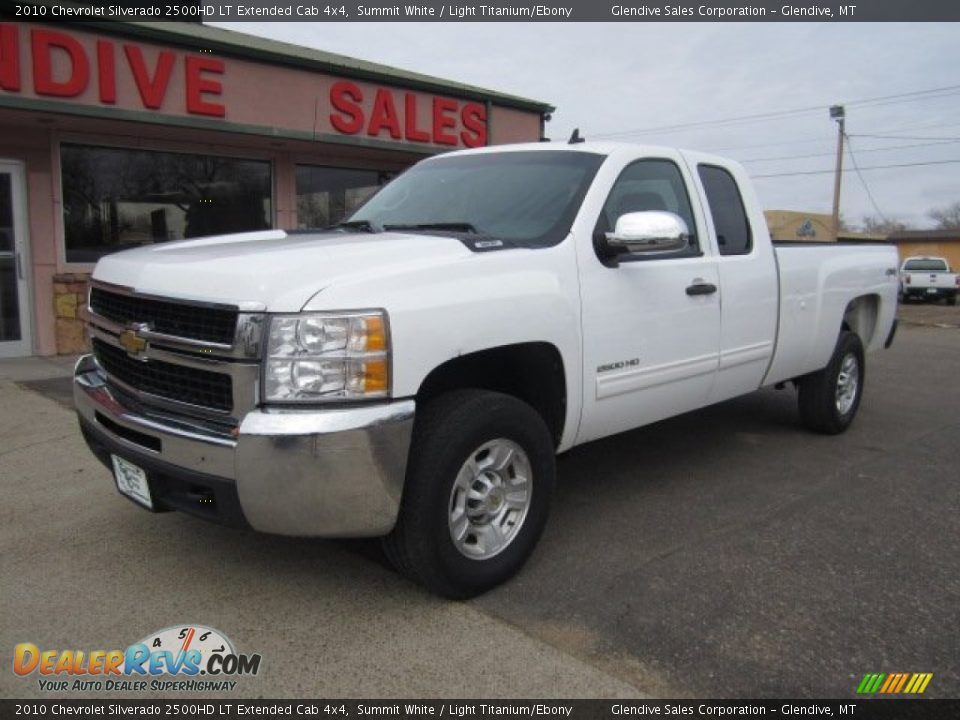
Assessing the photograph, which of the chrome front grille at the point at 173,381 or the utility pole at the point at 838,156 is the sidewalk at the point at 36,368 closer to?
the chrome front grille at the point at 173,381

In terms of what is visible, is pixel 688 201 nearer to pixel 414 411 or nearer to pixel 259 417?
pixel 414 411

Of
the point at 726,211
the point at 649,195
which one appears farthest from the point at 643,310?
the point at 726,211

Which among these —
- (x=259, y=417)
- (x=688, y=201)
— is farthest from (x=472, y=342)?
(x=688, y=201)

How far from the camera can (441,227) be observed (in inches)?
150

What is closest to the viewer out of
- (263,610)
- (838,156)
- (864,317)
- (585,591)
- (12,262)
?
(263,610)

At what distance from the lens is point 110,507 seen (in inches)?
167

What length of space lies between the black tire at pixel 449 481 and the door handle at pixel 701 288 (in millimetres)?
1313

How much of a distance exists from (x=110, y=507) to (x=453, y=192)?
252 cm

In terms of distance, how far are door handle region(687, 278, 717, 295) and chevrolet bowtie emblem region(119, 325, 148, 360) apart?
105 inches

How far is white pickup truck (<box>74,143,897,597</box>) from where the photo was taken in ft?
8.85

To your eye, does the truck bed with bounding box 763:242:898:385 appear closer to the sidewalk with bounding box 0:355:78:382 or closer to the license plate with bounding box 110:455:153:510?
the license plate with bounding box 110:455:153:510

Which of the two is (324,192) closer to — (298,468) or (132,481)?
(132,481)

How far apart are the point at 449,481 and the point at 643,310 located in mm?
1450

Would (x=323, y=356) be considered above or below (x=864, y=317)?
above
